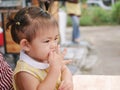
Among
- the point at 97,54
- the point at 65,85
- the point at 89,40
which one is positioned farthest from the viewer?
the point at 89,40

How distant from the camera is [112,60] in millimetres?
6141

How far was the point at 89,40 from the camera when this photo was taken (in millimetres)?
7641

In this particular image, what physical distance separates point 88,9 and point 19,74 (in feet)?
31.4

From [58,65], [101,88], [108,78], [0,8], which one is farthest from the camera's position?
[0,8]

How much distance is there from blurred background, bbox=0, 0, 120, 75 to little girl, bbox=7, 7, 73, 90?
4.94 feet

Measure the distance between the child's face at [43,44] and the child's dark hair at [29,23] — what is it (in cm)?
2

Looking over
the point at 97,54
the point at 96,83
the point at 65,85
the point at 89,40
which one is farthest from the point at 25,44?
the point at 89,40

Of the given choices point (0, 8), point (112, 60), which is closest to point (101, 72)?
point (112, 60)

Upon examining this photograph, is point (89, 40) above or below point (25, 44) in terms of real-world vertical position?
below

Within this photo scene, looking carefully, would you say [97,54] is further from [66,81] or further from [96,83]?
[66,81]

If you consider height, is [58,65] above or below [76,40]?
above

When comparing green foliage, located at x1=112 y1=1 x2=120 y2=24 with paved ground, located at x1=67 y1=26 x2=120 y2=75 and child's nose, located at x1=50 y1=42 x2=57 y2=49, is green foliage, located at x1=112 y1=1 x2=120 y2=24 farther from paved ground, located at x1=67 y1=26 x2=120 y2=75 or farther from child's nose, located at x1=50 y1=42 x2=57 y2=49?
child's nose, located at x1=50 y1=42 x2=57 y2=49

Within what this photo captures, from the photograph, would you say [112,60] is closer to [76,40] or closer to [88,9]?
[76,40]

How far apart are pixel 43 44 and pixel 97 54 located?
5270 millimetres
